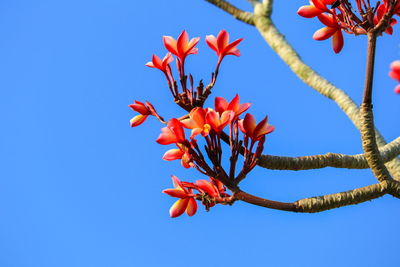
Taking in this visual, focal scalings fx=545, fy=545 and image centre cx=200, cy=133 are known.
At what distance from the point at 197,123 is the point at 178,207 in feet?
0.88

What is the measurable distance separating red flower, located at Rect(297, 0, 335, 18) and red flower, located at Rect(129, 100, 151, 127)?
0.50m

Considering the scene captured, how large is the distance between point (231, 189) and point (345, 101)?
2.78ft

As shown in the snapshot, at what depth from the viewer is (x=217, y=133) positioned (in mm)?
1312

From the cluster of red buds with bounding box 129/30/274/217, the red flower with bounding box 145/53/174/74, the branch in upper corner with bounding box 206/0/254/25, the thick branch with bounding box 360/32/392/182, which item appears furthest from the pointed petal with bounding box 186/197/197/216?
the branch in upper corner with bounding box 206/0/254/25

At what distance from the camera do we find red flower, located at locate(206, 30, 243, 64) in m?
1.56

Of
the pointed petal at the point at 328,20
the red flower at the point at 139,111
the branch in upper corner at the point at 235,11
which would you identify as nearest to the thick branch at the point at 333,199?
the red flower at the point at 139,111

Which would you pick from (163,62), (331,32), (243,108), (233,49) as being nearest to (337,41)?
(331,32)

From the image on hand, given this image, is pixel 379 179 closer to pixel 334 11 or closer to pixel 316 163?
pixel 316 163

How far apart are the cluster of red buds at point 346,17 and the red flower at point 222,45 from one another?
21 cm

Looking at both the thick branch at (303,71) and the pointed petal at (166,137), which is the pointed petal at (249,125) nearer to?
the pointed petal at (166,137)

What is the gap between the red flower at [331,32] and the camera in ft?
4.99

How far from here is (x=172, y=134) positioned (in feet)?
4.36

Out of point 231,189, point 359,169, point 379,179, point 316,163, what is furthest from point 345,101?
point 231,189

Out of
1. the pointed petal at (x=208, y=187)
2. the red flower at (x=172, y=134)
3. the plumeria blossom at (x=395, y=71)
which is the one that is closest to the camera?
the plumeria blossom at (x=395, y=71)
